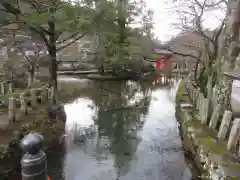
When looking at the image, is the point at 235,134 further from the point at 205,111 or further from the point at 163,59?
the point at 163,59

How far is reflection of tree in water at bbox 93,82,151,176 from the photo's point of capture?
6570mm

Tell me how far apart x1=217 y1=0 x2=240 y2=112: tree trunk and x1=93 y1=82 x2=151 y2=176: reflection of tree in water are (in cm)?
311

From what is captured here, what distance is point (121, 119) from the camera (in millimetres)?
9688

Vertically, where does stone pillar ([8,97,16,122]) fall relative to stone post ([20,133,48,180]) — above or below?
below

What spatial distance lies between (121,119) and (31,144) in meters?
8.11

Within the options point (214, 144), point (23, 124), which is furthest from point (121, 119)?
point (214, 144)

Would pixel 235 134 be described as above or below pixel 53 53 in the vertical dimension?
below

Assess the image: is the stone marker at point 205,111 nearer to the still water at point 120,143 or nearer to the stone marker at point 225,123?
the still water at point 120,143

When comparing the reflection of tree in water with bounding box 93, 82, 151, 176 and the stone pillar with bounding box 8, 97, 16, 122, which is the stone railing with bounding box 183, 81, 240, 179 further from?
the stone pillar with bounding box 8, 97, 16, 122

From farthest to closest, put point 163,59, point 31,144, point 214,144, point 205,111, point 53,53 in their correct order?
point 163,59 → point 53,53 → point 205,111 → point 214,144 → point 31,144

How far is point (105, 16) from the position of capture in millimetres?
6516

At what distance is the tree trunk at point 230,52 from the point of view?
655cm

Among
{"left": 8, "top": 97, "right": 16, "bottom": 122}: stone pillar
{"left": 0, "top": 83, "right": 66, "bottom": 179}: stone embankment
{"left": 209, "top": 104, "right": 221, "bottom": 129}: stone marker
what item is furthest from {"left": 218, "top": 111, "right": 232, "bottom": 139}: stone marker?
{"left": 8, "top": 97, "right": 16, "bottom": 122}: stone pillar

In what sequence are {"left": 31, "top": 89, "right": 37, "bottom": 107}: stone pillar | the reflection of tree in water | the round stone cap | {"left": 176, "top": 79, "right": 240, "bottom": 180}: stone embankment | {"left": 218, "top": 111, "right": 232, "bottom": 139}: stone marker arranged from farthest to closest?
{"left": 31, "top": 89, "right": 37, "bottom": 107}: stone pillar
the reflection of tree in water
{"left": 218, "top": 111, "right": 232, "bottom": 139}: stone marker
{"left": 176, "top": 79, "right": 240, "bottom": 180}: stone embankment
the round stone cap
